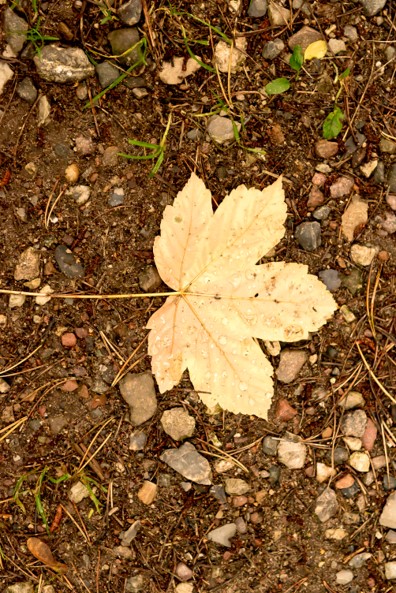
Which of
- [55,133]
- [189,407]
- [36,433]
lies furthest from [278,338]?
[55,133]

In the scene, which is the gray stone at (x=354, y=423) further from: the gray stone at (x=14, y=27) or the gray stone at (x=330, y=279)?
the gray stone at (x=14, y=27)

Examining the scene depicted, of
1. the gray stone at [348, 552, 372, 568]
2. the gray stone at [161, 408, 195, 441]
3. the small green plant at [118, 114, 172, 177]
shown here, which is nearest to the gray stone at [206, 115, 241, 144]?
the small green plant at [118, 114, 172, 177]

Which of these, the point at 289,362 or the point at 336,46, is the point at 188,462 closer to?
the point at 289,362

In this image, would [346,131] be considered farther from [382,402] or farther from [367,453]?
[367,453]

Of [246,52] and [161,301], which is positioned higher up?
[246,52]

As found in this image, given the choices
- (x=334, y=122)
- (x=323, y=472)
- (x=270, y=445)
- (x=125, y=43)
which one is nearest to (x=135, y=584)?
(x=270, y=445)

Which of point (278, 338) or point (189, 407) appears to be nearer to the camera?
point (278, 338)
